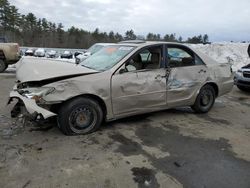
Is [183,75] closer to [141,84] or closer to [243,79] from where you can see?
[141,84]

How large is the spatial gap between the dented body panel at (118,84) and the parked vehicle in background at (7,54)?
8313 millimetres

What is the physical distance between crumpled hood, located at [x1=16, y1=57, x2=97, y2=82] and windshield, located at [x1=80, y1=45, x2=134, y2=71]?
34 centimetres

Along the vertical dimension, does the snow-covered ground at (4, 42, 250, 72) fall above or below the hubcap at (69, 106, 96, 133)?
above

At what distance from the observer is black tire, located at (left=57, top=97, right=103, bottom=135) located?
458cm

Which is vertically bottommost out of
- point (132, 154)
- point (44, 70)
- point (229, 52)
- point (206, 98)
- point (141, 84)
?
point (132, 154)

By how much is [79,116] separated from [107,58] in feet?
4.66

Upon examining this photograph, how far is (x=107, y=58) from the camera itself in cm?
556

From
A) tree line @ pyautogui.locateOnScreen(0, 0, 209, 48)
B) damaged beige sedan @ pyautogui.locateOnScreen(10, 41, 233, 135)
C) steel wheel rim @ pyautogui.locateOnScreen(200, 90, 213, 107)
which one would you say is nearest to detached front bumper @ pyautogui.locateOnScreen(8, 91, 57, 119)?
damaged beige sedan @ pyautogui.locateOnScreen(10, 41, 233, 135)

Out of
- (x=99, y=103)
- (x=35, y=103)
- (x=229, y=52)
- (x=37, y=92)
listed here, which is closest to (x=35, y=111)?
(x=35, y=103)

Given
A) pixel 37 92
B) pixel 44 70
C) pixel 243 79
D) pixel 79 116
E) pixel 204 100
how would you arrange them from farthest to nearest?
1. pixel 243 79
2. pixel 204 100
3. pixel 44 70
4. pixel 79 116
5. pixel 37 92

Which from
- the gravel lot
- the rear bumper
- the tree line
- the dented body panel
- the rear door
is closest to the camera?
the gravel lot

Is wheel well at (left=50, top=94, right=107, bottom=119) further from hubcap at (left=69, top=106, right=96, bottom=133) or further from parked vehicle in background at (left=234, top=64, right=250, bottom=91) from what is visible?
parked vehicle in background at (left=234, top=64, right=250, bottom=91)

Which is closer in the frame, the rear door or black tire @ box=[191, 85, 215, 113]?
the rear door

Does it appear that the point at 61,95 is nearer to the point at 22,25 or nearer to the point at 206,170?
the point at 206,170
